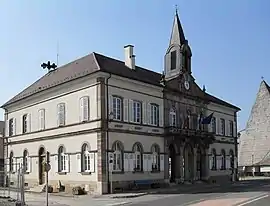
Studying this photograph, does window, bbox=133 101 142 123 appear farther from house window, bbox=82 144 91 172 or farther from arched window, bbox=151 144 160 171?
house window, bbox=82 144 91 172

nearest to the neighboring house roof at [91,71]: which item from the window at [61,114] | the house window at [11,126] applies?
the window at [61,114]

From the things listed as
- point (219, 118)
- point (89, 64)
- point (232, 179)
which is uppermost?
point (89, 64)

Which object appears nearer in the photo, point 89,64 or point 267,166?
point 89,64

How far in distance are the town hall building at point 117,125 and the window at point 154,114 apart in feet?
0.31

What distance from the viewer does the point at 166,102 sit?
4222 cm

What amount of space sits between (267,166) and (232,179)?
22.5 metres

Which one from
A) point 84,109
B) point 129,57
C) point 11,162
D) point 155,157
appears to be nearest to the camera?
point 84,109

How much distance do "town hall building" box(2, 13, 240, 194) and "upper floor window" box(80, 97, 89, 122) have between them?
86mm

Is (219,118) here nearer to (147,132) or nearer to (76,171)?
(147,132)

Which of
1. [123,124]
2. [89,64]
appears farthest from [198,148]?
[89,64]

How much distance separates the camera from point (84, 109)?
36219 mm

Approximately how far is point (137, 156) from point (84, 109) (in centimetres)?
651

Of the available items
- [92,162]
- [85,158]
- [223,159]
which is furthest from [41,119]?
[223,159]

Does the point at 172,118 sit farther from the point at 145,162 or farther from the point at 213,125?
the point at 213,125
